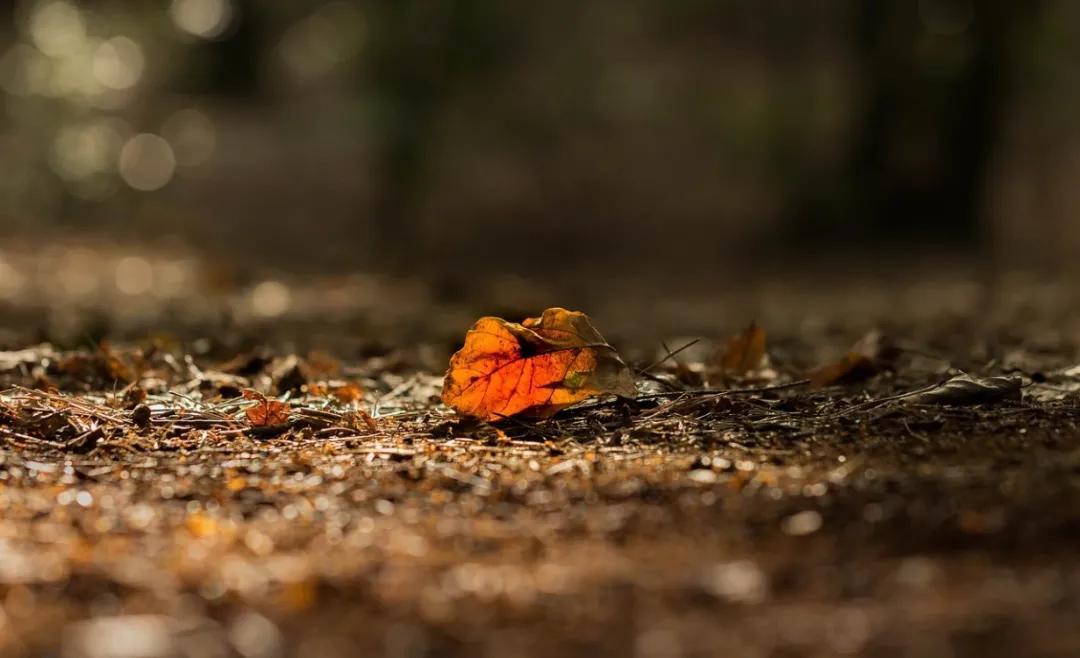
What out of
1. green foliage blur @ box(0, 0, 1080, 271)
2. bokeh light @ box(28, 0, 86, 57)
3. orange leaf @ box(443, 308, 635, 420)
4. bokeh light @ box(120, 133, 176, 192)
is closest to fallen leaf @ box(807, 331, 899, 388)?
orange leaf @ box(443, 308, 635, 420)

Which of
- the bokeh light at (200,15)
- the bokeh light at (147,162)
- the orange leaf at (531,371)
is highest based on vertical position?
the bokeh light at (200,15)

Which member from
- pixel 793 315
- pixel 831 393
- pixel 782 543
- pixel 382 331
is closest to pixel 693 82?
pixel 793 315

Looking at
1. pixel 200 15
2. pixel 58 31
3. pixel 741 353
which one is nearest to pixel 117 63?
pixel 58 31

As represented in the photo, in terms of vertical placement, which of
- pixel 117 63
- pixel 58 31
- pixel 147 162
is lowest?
pixel 147 162

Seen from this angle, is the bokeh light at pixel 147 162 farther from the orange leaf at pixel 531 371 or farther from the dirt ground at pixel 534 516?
the orange leaf at pixel 531 371

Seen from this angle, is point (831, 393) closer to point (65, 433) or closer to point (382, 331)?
point (65, 433)

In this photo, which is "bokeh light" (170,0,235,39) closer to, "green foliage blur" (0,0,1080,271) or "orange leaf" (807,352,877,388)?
"green foliage blur" (0,0,1080,271)

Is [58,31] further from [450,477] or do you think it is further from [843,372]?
[450,477]

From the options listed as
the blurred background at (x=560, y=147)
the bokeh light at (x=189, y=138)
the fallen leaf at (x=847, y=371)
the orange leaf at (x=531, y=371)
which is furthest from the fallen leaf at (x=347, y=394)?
the bokeh light at (x=189, y=138)
